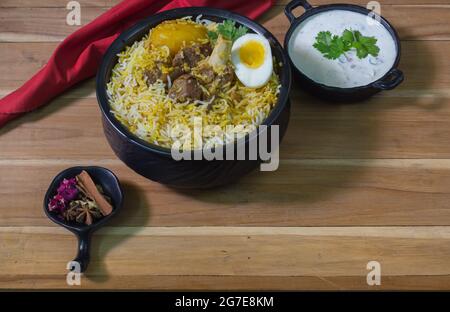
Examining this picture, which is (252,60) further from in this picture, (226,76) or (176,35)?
(176,35)

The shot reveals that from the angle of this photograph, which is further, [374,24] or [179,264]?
[374,24]

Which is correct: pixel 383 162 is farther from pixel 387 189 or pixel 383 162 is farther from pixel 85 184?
pixel 85 184

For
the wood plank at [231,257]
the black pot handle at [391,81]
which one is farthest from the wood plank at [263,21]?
the wood plank at [231,257]

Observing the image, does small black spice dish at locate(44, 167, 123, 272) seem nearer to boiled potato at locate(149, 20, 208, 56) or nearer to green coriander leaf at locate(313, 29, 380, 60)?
boiled potato at locate(149, 20, 208, 56)

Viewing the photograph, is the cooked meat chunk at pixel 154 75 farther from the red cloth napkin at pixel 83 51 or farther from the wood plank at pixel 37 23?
the wood plank at pixel 37 23

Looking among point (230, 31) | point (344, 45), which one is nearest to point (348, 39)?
point (344, 45)

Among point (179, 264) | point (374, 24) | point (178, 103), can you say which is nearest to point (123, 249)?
point (179, 264)

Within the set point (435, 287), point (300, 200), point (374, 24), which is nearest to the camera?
point (435, 287)
